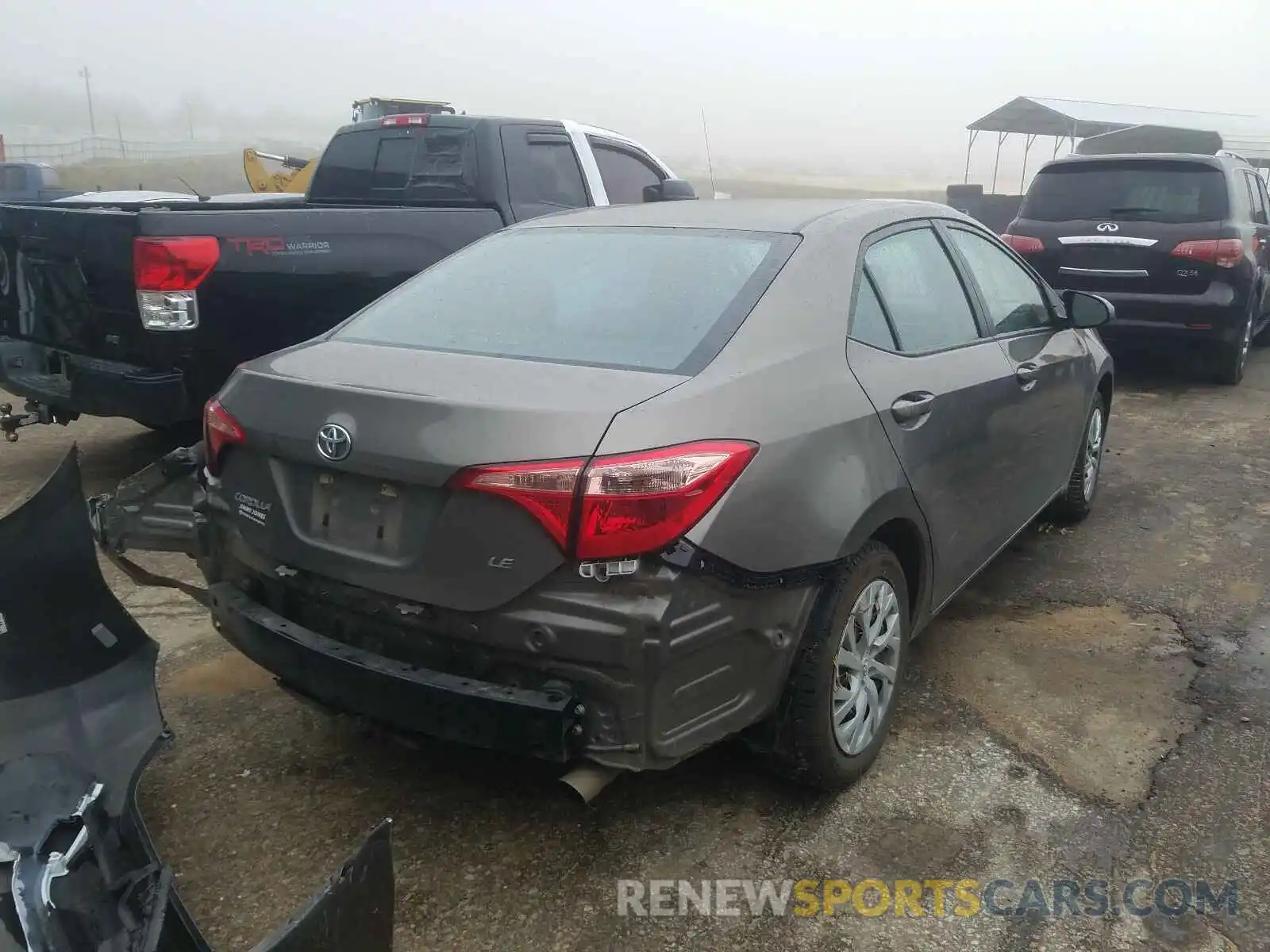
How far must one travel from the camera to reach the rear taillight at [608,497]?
219cm

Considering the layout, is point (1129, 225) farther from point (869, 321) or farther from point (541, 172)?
point (869, 321)

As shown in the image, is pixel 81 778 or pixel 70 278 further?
pixel 70 278

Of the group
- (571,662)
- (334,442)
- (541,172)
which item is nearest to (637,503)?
(571,662)

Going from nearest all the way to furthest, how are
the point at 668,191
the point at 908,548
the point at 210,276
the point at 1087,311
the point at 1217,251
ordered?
the point at 908,548 < the point at 1087,311 < the point at 210,276 < the point at 668,191 < the point at 1217,251

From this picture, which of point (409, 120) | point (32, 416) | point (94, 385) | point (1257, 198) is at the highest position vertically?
point (409, 120)

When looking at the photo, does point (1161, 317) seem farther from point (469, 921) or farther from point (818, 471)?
point (469, 921)

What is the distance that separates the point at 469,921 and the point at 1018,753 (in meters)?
1.69


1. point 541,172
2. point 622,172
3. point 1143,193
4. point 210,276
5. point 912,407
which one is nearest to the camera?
point 912,407

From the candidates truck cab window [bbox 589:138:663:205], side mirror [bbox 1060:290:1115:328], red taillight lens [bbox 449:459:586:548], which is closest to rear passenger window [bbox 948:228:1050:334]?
side mirror [bbox 1060:290:1115:328]

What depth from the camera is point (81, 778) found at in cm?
254

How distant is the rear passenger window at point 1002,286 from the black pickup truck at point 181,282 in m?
1.67

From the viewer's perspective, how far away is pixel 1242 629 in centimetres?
401

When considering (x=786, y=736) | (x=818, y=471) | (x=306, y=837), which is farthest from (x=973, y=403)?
(x=306, y=837)

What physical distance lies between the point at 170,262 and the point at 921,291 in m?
3.04
